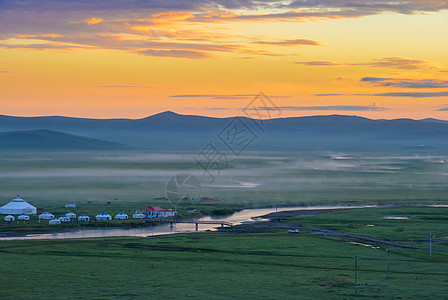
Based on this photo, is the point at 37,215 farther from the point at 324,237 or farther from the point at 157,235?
the point at 324,237

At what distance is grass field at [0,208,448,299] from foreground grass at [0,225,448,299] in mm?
87

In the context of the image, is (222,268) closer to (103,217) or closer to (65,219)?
(103,217)

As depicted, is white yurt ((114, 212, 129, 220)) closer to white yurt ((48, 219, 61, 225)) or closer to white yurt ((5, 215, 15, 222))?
white yurt ((48, 219, 61, 225))

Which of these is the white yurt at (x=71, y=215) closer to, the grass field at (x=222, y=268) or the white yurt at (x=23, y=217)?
the white yurt at (x=23, y=217)

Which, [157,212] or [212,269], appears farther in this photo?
[157,212]

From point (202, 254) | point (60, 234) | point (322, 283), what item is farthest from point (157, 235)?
point (322, 283)

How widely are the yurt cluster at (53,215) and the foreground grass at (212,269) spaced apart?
774 inches

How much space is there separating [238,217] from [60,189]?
61.3m

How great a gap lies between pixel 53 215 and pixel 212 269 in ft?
160

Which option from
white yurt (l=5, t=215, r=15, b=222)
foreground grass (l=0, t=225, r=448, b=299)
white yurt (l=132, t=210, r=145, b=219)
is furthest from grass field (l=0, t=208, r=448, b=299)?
white yurt (l=132, t=210, r=145, b=219)

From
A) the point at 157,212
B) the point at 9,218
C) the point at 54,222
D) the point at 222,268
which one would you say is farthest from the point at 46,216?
the point at 222,268

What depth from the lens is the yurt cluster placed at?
102744mm

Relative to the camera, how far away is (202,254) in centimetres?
7419

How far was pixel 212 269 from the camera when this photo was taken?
212 feet
